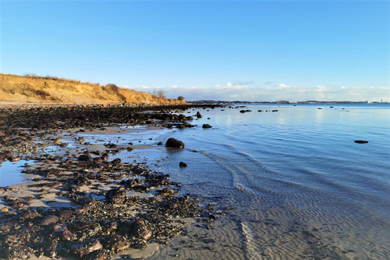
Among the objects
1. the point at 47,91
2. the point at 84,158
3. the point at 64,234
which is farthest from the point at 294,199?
the point at 47,91

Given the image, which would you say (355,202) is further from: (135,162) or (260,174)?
(135,162)

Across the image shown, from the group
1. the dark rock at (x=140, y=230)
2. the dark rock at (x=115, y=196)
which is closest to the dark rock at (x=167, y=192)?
the dark rock at (x=115, y=196)

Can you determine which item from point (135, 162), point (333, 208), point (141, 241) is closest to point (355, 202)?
point (333, 208)

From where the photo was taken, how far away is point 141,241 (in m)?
4.41

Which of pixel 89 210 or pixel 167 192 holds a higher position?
pixel 89 210

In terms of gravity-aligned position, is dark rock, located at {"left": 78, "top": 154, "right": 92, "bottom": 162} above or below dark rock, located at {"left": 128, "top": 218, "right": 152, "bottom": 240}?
above

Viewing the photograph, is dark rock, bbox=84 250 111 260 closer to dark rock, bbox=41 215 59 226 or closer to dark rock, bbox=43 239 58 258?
dark rock, bbox=43 239 58 258

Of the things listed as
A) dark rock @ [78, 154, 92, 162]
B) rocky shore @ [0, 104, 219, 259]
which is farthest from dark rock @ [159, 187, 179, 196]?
dark rock @ [78, 154, 92, 162]

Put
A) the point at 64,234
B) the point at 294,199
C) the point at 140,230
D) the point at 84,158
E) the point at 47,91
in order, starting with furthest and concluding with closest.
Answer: the point at 47,91
the point at 84,158
the point at 294,199
the point at 140,230
the point at 64,234

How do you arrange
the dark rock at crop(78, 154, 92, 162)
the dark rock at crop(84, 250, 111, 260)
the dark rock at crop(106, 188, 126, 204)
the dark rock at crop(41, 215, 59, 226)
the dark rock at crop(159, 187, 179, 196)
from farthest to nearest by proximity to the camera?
the dark rock at crop(78, 154, 92, 162), the dark rock at crop(159, 187, 179, 196), the dark rock at crop(106, 188, 126, 204), the dark rock at crop(41, 215, 59, 226), the dark rock at crop(84, 250, 111, 260)

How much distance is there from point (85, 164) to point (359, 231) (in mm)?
8765

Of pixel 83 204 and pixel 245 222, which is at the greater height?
pixel 83 204

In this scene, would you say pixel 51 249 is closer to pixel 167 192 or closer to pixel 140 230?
pixel 140 230

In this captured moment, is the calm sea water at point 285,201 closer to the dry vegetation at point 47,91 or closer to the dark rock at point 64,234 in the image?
the dark rock at point 64,234
